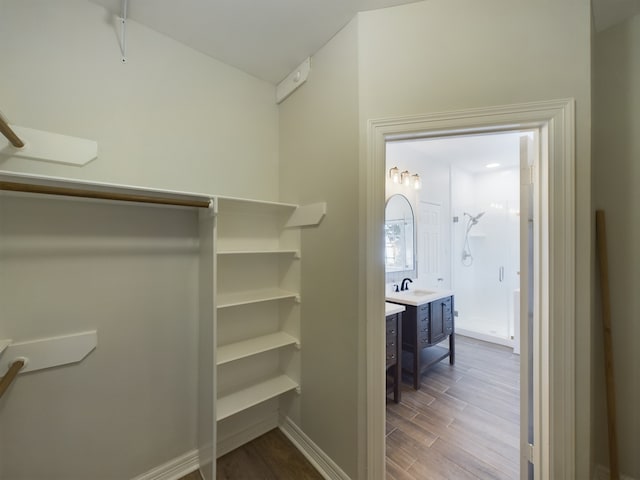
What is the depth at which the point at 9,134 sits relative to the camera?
0.99 metres

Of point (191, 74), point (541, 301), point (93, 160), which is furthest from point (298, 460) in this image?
point (191, 74)

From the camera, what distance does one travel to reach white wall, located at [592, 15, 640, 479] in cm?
138

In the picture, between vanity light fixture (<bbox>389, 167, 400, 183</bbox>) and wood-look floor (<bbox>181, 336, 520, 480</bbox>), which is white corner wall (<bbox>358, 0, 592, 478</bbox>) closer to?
wood-look floor (<bbox>181, 336, 520, 480</bbox>)

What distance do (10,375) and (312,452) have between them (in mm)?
1633

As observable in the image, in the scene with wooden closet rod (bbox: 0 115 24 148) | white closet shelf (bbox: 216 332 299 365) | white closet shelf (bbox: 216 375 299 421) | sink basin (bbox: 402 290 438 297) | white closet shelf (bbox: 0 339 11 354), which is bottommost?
white closet shelf (bbox: 216 375 299 421)

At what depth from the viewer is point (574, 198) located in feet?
3.66

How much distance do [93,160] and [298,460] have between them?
2187mm

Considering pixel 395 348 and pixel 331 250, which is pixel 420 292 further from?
pixel 331 250

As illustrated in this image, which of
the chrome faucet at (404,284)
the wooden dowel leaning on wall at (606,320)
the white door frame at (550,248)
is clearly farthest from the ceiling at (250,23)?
the chrome faucet at (404,284)

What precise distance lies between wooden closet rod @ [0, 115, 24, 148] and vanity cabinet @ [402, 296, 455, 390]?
281 centimetres

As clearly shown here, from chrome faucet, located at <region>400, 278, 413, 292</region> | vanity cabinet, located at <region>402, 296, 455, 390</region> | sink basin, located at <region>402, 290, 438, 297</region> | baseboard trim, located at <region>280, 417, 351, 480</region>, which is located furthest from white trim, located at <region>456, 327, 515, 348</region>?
baseboard trim, located at <region>280, 417, 351, 480</region>

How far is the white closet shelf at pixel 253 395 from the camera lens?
1601mm

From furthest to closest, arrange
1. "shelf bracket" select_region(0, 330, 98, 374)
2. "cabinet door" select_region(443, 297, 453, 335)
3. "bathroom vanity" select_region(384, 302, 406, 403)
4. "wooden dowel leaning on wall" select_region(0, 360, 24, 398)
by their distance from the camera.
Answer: "cabinet door" select_region(443, 297, 453, 335)
"bathroom vanity" select_region(384, 302, 406, 403)
"shelf bracket" select_region(0, 330, 98, 374)
"wooden dowel leaning on wall" select_region(0, 360, 24, 398)

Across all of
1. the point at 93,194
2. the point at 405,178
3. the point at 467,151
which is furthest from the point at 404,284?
the point at 93,194
